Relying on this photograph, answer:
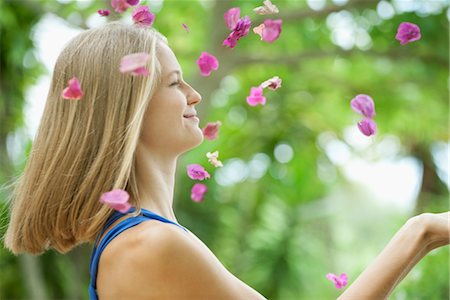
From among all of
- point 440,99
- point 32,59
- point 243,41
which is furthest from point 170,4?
point 440,99

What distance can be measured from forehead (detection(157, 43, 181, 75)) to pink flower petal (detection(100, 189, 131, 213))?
289 mm

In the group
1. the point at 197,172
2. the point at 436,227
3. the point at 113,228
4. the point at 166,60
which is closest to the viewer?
the point at 436,227

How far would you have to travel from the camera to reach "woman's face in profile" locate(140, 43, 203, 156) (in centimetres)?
154

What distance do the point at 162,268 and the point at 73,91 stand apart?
376 mm

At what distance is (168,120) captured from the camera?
5.06ft

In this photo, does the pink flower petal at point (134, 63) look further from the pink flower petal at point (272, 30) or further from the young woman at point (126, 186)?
the pink flower petal at point (272, 30)

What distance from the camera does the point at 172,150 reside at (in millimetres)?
1560

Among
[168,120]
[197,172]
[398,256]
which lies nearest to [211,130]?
[197,172]

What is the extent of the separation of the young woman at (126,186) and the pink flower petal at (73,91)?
6 cm

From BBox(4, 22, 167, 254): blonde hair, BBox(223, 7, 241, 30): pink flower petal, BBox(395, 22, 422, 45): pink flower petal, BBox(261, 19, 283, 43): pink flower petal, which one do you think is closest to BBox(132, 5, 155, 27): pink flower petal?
BBox(4, 22, 167, 254): blonde hair

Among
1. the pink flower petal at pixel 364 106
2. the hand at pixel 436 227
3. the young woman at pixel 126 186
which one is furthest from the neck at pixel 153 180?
the hand at pixel 436 227

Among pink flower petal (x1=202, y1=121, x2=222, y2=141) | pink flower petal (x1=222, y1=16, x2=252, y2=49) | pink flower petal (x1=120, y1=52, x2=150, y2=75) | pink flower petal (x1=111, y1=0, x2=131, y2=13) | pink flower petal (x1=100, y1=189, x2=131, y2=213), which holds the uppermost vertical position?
pink flower petal (x1=111, y1=0, x2=131, y2=13)

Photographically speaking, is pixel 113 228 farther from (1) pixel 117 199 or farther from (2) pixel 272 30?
(2) pixel 272 30

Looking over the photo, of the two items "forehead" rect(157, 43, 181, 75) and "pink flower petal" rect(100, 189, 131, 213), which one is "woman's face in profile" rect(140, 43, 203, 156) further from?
"pink flower petal" rect(100, 189, 131, 213)
